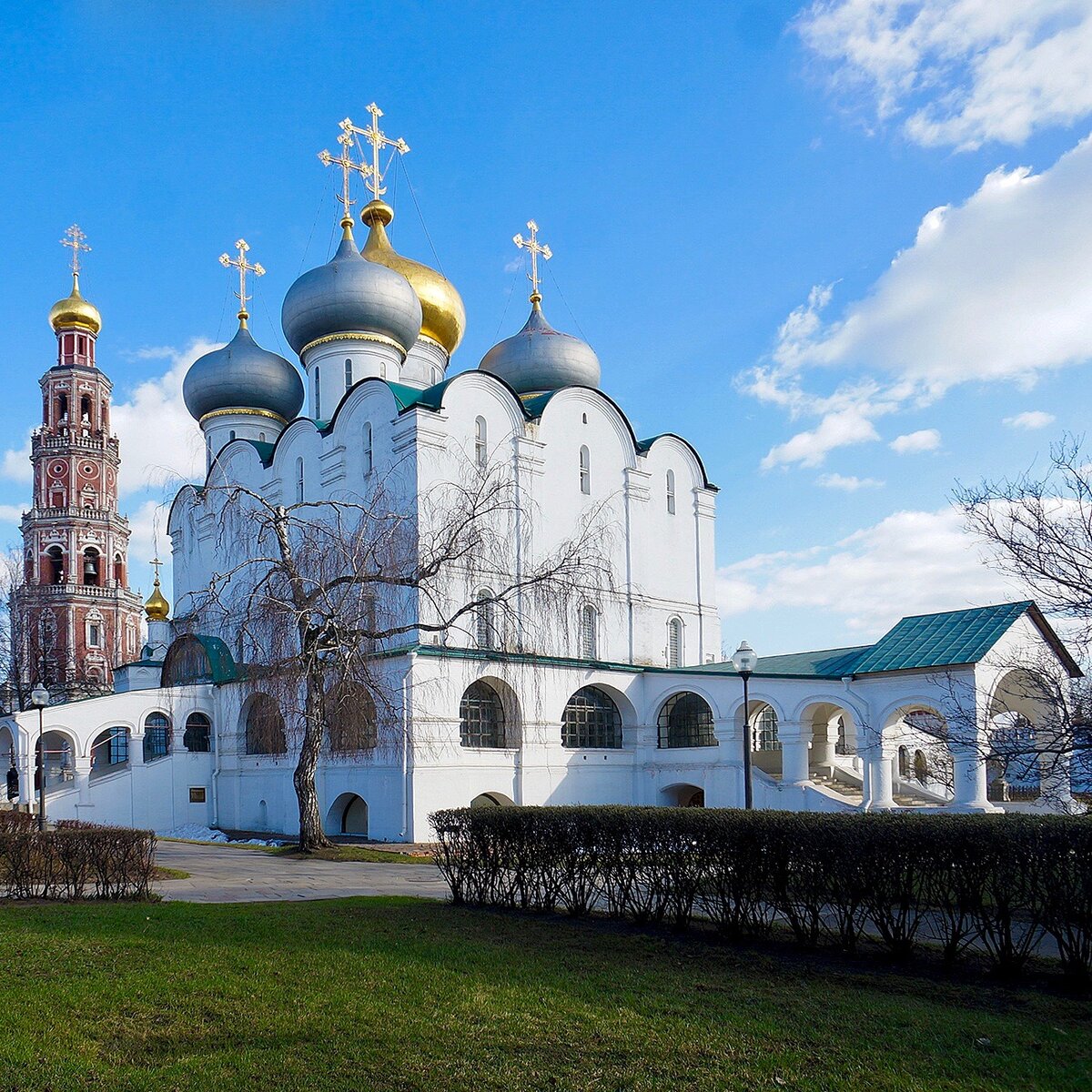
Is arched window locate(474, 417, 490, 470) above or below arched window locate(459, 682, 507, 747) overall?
above

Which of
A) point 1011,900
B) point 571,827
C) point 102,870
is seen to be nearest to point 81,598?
point 102,870

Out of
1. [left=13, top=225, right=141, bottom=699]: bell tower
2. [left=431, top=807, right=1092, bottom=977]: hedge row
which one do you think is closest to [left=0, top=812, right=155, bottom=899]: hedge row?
[left=431, top=807, right=1092, bottom=977]: hedge row

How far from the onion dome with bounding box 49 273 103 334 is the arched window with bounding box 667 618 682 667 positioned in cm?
3192

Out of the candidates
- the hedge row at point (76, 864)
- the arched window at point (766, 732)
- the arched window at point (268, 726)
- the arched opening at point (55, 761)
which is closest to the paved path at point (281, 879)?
the hedge row at point (76, 864)

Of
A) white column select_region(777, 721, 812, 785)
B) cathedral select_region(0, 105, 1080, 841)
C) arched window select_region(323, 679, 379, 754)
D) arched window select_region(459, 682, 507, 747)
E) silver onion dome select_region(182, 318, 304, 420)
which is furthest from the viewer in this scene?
silver onion dome select_region(182, 318, 304, 420)

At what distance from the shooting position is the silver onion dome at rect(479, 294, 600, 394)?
101 ft

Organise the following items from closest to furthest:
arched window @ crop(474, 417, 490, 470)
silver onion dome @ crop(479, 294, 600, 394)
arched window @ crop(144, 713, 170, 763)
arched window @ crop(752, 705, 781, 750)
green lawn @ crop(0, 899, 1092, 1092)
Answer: green lawn @ crop(0, 899, 1092, 1092)
arched window @ crop(474, 417, 490, 470)
arched window @ crop(752, 705, 781, 750)
arched window @ crop(144, 713, 170, 763)
silver onion dome @ crop(479, 294, 600, 394)

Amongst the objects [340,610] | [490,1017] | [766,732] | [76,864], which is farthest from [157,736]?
[490,1017]

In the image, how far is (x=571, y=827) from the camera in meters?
9.60

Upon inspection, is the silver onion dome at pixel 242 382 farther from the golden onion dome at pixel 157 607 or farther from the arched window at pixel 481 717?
the arched window at pixel 481 717

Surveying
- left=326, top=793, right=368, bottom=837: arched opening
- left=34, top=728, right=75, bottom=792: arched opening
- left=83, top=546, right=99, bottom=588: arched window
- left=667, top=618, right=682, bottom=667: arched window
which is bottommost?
left=326, top=793, right=368, bottom=837: arched opening

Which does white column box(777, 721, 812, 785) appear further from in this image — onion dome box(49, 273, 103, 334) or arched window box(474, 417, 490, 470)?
onion dome box(49, 273, 103, 334)

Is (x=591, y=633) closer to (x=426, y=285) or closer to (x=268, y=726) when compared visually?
(x=268, y=726)

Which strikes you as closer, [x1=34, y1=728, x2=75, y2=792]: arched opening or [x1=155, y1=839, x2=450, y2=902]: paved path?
[x1=155, y1=839, x2=450, y2=902]: paved path
